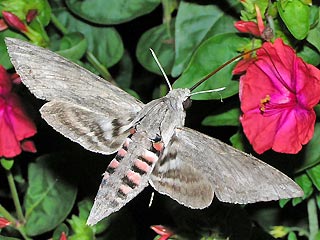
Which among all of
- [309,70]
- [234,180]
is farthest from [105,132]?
[309,70]

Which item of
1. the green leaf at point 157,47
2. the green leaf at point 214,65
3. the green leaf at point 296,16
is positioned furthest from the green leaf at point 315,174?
the green leaf at point 157,47

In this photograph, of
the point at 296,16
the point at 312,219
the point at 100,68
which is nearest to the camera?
the point at 296,16

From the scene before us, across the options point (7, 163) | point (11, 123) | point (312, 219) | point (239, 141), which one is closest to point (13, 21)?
point (11, 123)

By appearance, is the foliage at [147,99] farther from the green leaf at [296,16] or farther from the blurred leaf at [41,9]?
the green leaf at [296,16]

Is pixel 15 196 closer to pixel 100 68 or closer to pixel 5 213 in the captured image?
pixel 5 213

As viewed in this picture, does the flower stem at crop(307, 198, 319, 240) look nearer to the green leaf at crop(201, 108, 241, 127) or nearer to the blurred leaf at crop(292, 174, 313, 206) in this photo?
the blurred leaf at crop(292, 174, 313, 206)
